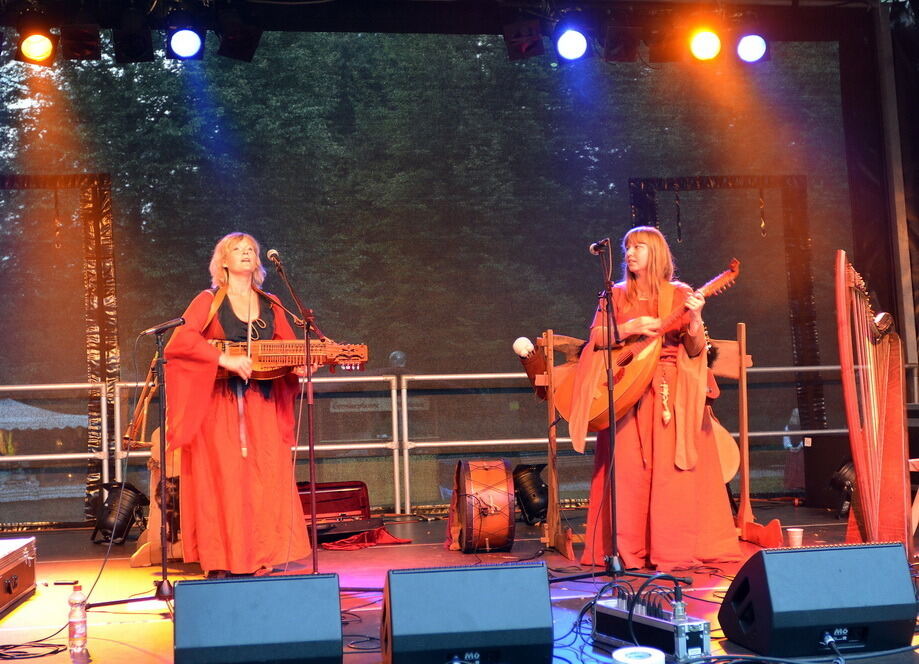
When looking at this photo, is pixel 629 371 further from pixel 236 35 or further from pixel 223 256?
pixel 236 35

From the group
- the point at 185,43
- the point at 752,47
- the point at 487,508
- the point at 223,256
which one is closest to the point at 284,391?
the point at 223,256

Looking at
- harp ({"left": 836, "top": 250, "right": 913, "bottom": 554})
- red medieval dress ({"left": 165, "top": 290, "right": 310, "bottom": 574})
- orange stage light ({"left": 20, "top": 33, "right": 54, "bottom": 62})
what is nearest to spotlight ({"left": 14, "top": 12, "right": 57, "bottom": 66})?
orange stage light ({"left": 20, "top": 33, "right": 54, "bottom": 62})

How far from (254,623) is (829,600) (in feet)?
5.70

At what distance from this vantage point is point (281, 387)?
18.5 feet

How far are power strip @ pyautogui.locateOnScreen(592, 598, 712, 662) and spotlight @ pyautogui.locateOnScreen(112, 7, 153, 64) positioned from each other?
18.1ft

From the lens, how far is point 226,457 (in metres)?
5.35

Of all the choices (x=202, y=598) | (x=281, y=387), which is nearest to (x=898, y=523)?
(x=202, y=598)

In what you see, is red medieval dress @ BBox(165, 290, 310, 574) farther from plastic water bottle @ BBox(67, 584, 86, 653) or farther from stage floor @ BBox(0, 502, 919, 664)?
plastic water bottle @ BBox(67, 584, 86, 653)

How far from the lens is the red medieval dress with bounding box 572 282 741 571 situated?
524 cm

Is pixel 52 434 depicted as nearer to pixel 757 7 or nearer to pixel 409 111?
pixel 409 111

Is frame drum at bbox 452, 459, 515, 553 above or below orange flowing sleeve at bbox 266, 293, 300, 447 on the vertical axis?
below

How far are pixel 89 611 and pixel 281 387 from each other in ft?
5.09

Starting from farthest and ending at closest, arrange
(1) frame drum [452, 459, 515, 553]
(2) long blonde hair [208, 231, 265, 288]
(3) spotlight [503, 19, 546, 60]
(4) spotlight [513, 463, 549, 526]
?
(3) spotlight [503, 19, 546, 60]
(4) spotlight [513, 463, 549, 526]
(1) frame drum [452, 459, 515, 553]
(2) long blonde hair [208, 231, 265, 288]

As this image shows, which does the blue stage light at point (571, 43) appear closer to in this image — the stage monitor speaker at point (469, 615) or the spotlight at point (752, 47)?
the spotlight at point (752, 47)
